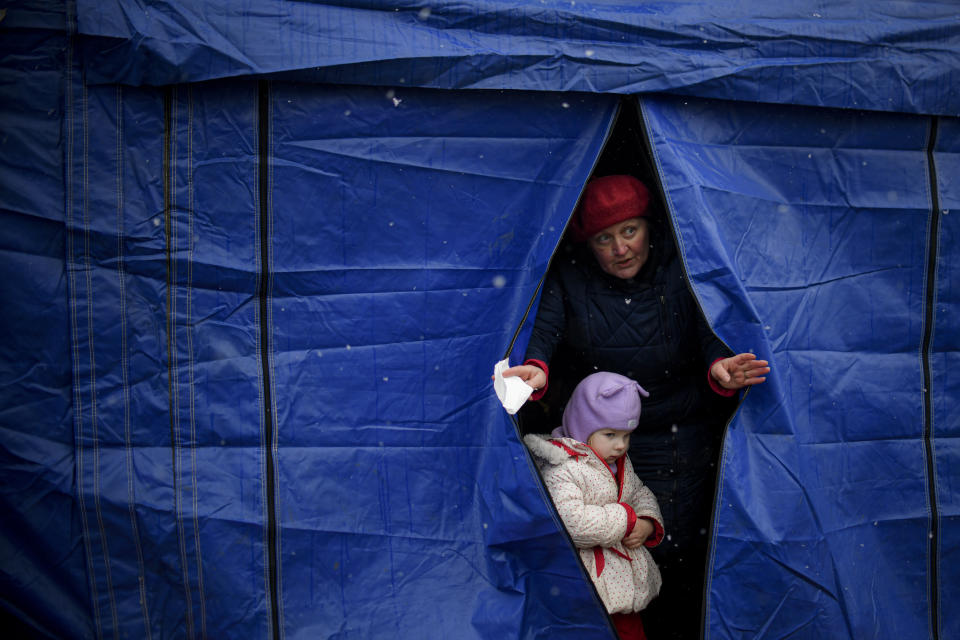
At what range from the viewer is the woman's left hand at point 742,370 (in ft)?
6.57

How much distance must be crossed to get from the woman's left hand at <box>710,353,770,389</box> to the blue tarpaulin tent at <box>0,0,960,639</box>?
3.3 inches

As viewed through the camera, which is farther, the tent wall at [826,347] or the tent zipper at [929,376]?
the tent zipper at [929,376]

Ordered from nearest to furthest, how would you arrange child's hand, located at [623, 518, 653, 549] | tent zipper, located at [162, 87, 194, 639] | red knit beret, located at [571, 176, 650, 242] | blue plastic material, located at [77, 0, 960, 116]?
blue plastic material, located at [77, 0, 960, 116]
tent zipper, located at [162, 87, 194, 639]
child's hand, located at [623, 518, 653, 549]
red knit beret, located at [571, 176, 650, 242]

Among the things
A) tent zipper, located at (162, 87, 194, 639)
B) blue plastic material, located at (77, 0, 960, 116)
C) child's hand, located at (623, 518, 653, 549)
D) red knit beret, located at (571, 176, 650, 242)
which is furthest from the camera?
red knit beret, located at (571, 176, 650, 242)

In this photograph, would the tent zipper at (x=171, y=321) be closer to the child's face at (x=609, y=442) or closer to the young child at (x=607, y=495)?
the young child at (x=607, y=495)

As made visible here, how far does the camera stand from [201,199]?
208 cm

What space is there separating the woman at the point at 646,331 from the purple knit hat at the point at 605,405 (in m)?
0.15

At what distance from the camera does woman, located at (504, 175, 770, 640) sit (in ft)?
7.63

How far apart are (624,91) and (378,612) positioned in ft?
5.18

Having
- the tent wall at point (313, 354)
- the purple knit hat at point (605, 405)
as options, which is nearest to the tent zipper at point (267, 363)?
the tent wall at point (313, 354)

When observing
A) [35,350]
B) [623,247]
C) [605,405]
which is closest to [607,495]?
[605,405]

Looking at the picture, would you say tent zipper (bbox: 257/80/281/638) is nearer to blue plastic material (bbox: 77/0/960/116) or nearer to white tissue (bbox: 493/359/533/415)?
blue plastic material (bbox: 77/0/960/116)

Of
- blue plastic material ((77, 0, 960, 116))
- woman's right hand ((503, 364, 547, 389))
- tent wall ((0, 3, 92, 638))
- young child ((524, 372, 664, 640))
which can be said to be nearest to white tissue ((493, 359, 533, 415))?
woman's right hand ((503, 364, 547, 389))

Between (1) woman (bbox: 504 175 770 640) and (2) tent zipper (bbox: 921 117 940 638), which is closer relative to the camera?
(2) tent zipper (bbox: 921 117 940 638)
